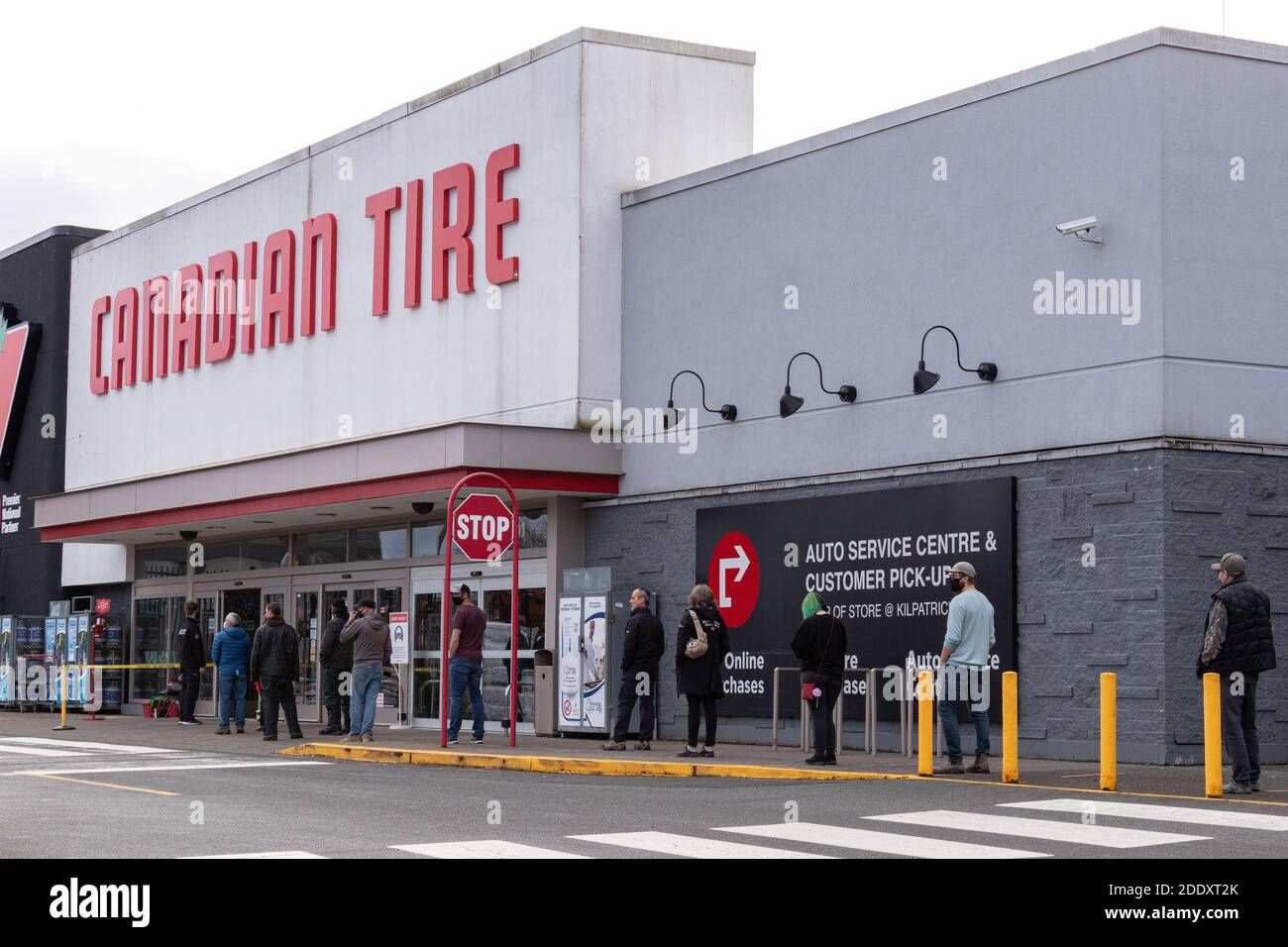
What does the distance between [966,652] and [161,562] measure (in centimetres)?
2067

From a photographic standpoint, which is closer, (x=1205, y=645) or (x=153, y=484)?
(x=1205, y=645)

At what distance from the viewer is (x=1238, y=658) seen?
13305mm

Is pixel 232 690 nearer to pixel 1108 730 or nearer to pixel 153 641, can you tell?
pixel 153 641

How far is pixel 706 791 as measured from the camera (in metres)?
14.0

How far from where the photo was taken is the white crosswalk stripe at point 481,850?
30.8 feet

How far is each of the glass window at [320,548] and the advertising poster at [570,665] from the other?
6532 millimetres

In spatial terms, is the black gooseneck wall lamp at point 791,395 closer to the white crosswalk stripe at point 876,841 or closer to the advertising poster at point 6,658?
the white crosswalk stripe at point 876,841

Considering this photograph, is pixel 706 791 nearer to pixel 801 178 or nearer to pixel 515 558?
pixel 515 558

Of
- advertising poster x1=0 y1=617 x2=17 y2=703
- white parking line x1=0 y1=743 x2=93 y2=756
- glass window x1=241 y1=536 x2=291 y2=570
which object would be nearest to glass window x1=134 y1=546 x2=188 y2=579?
glass window x1=241 y1=536 x2=291 y2=570

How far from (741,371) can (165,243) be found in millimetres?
15154

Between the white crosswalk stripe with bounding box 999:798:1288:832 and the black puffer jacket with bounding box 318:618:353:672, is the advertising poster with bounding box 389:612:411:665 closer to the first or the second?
the black puffer jacket with bounding box 318:618:353:672

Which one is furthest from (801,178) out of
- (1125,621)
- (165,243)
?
(165,243)

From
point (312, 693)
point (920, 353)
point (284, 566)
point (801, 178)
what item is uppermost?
point (801, 178)
